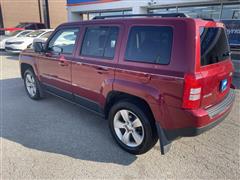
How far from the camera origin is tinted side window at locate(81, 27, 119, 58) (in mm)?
2996

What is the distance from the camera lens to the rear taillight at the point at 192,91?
7.11ft

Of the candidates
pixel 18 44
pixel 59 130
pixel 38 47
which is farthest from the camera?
pixel 18 44

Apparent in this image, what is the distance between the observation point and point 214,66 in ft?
8.26

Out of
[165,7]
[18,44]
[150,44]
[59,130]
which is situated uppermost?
[165,7]

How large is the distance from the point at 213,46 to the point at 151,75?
892mm

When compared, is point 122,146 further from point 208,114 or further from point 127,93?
point 208,114

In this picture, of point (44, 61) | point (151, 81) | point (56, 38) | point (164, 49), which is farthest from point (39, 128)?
point (164, 49)

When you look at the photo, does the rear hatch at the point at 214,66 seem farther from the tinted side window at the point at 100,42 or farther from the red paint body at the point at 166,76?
the tinted side window at the point at 100,42

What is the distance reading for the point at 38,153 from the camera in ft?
9.77

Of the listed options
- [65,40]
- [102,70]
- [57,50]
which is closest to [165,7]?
[65,40]

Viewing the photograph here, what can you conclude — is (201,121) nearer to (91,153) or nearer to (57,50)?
(91,153)

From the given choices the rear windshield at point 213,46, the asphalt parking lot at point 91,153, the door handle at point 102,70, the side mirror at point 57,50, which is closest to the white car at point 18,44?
the side mirror at point 57,50

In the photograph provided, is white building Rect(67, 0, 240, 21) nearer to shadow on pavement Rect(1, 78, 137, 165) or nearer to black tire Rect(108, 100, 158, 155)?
shadow on pavement Rect(1, 78, 137, 165)

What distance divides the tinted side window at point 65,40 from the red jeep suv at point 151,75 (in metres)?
0.04
